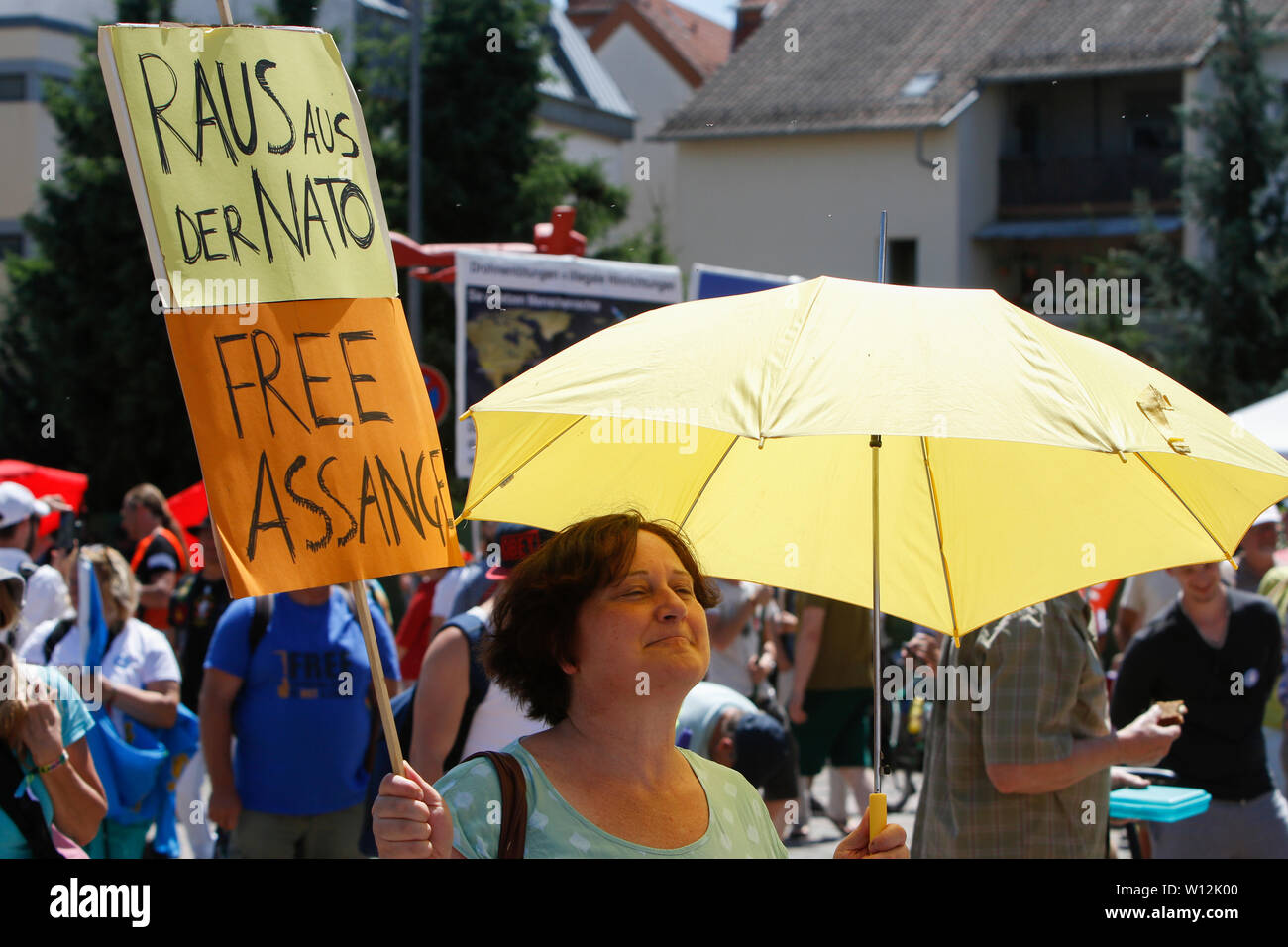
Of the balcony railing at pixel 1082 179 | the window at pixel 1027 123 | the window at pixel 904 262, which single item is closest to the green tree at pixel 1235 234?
the balcony railing at pixel 1082 179

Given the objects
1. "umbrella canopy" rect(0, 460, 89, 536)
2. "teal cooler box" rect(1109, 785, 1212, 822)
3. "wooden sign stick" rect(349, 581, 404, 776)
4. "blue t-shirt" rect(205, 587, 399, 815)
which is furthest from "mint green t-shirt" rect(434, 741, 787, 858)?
"umbrella canopy" rect(0, 460, 89, 536)

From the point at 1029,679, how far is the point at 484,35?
69.8 ft

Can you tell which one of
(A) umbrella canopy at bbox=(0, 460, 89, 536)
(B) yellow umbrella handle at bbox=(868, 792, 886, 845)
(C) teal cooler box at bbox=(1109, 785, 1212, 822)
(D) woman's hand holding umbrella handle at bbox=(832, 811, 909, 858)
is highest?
(A) umbrella canopy at bbox=(0, 460, 89, 536)

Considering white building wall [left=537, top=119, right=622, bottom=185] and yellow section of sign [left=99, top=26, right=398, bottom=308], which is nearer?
yellow section of sign [left=99, top=26, right=398, bottom=308]

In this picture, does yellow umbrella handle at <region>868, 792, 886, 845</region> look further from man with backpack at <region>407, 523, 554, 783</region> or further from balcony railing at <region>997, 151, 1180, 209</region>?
balcony railing at <region>997, 151, 1180, 209</region>

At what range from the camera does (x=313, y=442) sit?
2.27 meters

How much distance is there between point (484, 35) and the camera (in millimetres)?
23750

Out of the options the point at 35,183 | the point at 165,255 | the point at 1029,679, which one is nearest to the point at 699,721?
the point at 1029,679

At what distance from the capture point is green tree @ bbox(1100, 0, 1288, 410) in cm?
2458

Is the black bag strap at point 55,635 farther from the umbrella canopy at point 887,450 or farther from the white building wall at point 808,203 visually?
the white building wall at point 808,203

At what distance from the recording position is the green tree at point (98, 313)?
23.5 m

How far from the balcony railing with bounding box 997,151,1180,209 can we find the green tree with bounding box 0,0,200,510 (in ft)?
60.1

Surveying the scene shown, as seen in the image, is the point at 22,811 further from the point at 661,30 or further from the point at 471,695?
the point at 661,30

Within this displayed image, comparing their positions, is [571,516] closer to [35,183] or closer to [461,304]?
[461,304]
